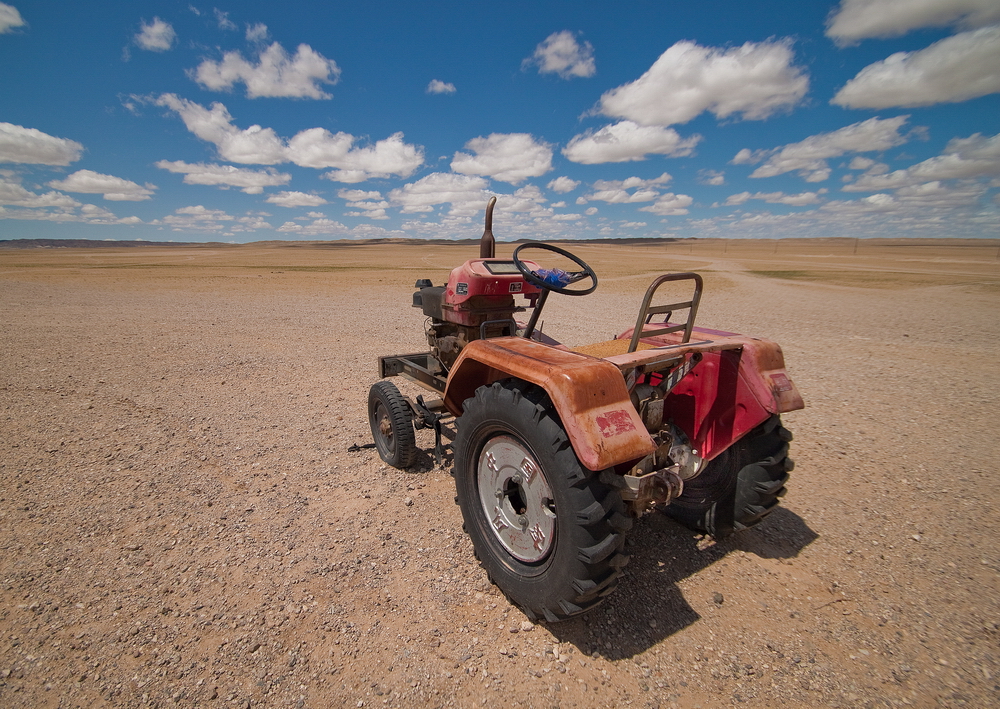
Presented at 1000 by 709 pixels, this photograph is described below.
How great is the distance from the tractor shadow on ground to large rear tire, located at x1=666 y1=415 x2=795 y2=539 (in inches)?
7.2

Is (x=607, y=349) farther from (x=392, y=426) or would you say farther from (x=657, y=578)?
(x=392, y=426)

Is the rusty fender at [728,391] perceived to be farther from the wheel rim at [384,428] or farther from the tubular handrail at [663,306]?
the wheel rim at [384,428]

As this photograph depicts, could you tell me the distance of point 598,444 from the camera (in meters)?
1.88

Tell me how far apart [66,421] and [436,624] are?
184 inches

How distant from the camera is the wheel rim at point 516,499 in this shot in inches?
87.0

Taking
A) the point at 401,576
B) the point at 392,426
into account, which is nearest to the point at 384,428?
the point at 392,426

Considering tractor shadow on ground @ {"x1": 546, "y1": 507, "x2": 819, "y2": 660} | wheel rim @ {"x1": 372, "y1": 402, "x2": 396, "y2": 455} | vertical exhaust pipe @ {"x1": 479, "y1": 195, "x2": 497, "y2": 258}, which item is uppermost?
vertical exhaust pipe @ {"x1": 479, "y1": 195, "x2": 497, "y2": 258}

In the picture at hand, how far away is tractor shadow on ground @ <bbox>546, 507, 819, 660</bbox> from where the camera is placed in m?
2.27

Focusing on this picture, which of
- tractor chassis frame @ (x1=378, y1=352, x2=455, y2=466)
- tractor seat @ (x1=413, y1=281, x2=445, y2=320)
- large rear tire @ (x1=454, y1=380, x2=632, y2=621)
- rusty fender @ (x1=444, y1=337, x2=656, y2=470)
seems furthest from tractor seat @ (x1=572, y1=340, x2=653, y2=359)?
tractor seat @ (x1=413, y1=281, x2=445, y2=320)

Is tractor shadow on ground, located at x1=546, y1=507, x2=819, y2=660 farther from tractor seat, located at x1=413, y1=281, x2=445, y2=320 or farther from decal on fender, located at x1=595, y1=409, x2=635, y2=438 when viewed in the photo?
tractor seat, located at x1=413, y1=281, x2=445, y2=320

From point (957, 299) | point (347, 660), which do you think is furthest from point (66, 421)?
point (957, 299)

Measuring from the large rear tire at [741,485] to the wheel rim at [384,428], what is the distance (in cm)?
231

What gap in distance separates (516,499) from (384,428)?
1.89 metres

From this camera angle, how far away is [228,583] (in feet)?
8.41
